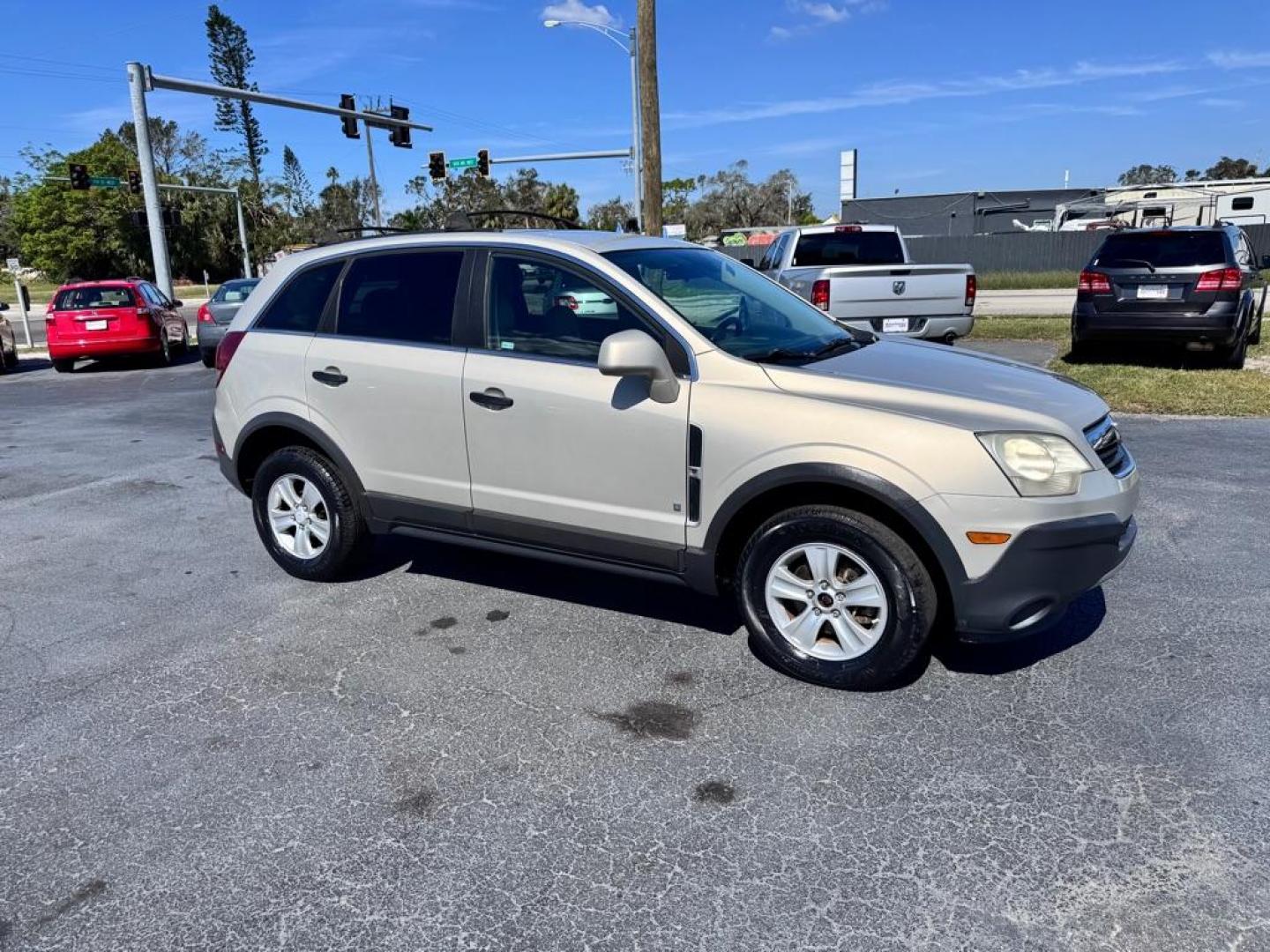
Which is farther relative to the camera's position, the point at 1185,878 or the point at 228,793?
the point at 228,793

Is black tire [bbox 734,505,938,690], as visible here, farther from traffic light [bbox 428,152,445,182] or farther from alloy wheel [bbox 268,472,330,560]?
traffic light [bbox 428,152,445,182]

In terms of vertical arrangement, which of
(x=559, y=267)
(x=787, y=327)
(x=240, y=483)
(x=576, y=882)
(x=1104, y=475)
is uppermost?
(x=559, y=267)

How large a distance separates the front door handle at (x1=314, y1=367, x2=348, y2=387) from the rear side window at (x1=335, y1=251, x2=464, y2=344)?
21 cm

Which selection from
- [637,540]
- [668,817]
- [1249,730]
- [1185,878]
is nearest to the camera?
[1185,878]

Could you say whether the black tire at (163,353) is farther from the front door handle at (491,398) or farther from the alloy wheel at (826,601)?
the alloy wheel at (826,601)

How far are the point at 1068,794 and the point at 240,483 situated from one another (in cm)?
441

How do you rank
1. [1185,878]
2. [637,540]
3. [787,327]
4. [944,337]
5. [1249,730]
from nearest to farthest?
[1185,878]
[1249,730]
[637,540]
[787,327]
[944,337]

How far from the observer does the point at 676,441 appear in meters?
3.79

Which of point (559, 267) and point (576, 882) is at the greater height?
point (559, 267)

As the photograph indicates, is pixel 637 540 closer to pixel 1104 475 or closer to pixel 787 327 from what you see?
pixel 787 327

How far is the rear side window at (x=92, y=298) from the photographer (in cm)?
1608

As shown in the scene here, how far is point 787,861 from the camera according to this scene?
2740mm

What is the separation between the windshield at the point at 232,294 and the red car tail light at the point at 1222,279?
14390mm

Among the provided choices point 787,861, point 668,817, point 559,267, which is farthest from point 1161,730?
point 559,267
